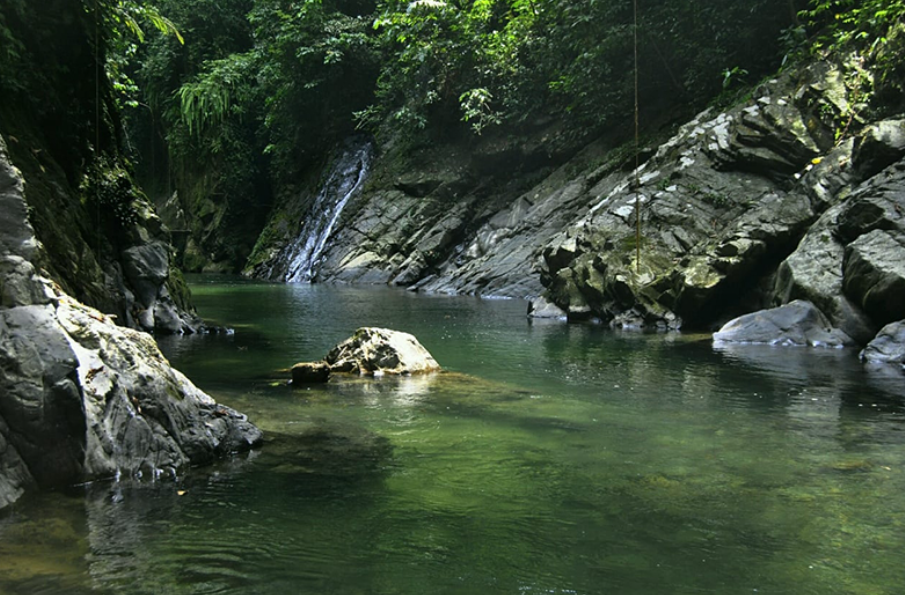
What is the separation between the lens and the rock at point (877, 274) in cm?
1153

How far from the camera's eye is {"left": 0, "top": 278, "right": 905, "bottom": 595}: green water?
12.6ft

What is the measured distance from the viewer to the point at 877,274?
1177 cm

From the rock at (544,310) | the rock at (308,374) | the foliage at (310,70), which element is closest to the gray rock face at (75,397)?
the rock at (308,374)

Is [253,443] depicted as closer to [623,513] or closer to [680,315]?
[623,513]

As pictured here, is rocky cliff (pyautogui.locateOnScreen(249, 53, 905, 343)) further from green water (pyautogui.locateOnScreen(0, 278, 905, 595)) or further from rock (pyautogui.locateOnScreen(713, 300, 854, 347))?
green water (pyautogui.locateOnScreen(0, 278, 905, 595))

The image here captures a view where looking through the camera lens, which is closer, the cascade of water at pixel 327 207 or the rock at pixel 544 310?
the rock at pixel 544 310

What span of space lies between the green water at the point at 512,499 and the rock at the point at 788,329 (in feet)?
10.9

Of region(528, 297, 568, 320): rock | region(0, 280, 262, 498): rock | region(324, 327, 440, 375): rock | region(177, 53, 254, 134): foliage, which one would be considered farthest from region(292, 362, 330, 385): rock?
region(177, 53, 254, 134): foliage

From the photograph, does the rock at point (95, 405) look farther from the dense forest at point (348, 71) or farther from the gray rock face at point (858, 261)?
the gray rock face at point (858, 261)

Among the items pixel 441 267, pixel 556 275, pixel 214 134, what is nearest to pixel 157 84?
pixel 214 134

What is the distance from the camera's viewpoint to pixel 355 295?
969 inches

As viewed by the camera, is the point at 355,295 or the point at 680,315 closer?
the point at 680,315

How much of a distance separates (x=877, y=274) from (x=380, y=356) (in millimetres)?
7672

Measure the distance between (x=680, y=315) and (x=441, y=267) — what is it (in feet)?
49.3
